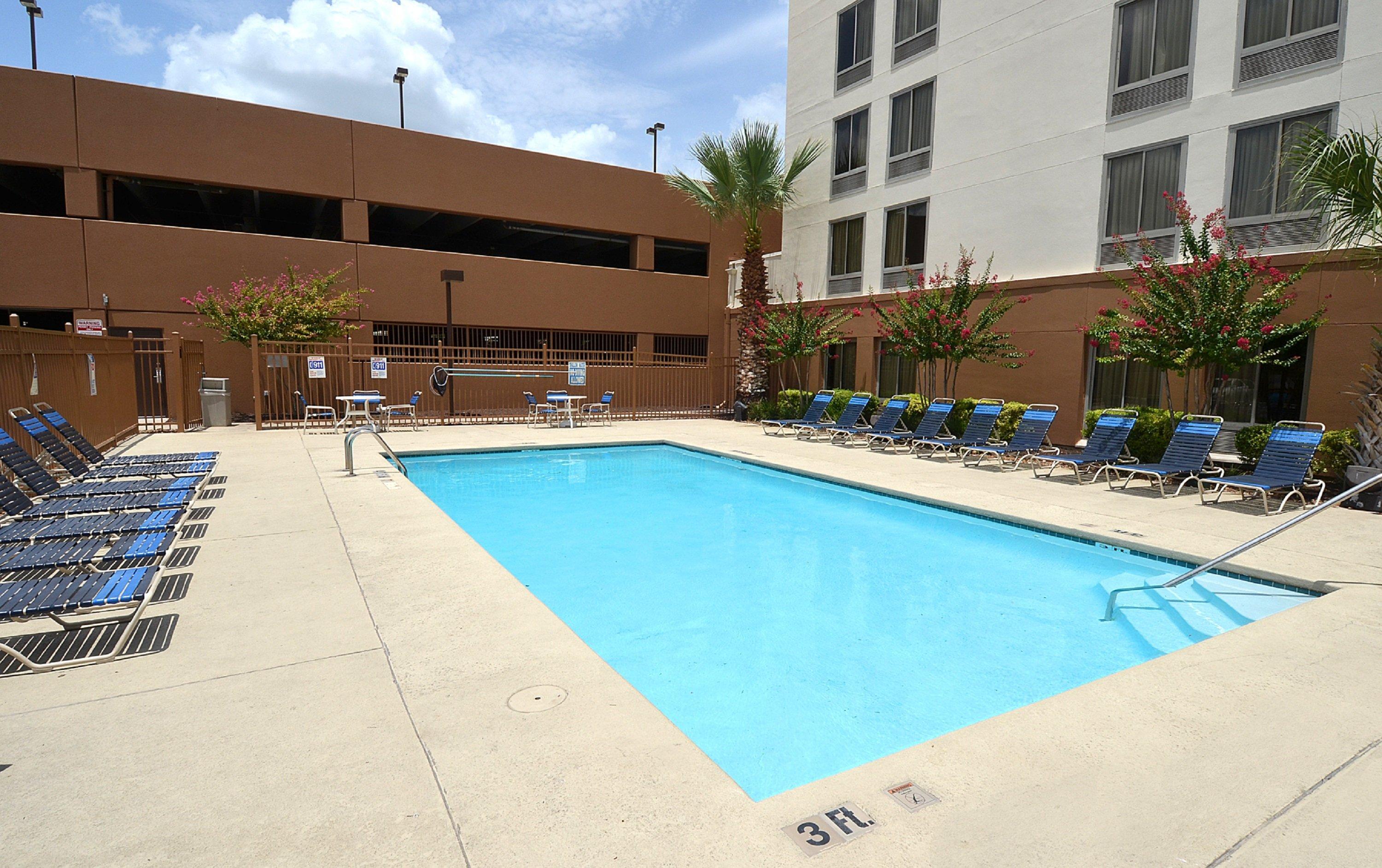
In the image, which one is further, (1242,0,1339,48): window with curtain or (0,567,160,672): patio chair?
(1242,0,1339,48): window with curtain

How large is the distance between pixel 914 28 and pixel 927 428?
9896 mm

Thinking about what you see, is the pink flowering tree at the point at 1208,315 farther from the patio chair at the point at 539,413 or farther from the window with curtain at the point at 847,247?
the patio chair at the point at 539,413

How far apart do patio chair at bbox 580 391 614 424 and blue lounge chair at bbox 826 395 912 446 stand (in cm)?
597

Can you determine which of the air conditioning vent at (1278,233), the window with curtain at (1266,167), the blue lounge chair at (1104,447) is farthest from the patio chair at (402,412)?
the window with curtain at (1266,167)

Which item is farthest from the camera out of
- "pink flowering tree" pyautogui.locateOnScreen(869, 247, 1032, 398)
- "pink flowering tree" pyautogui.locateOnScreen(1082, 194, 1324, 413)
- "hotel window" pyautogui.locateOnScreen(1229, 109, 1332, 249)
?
"pink flowering tree" pyautogui.locateOnScreen(869, 247, 1032, 398)

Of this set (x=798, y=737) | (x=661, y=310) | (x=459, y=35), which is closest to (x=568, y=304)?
(x=661, y=310)

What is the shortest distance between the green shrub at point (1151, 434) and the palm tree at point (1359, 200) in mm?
2057

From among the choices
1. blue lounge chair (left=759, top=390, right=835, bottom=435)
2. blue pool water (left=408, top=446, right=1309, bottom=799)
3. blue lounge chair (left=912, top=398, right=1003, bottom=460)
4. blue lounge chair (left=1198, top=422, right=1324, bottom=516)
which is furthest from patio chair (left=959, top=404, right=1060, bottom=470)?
blue lounge chair (left=759, top=390, right=835, bottom=435)

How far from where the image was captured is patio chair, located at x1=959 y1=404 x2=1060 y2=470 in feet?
36.4

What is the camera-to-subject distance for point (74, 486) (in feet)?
20.4

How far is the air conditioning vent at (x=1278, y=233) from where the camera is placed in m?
9.96

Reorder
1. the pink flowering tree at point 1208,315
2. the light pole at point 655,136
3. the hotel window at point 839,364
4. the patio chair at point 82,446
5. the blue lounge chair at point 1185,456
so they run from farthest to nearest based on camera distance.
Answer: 1. the light pole at point 655,136
2. the hotel window at point 839,364
3. the pink flowering tree at point 1208,315
4. the blue lounge chair at point 1185,456
5. the patio chair at point 82,446

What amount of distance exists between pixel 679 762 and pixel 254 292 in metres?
17.5

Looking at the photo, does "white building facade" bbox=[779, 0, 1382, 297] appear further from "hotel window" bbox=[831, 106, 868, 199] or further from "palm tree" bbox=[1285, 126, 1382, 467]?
"palm tree" bbox=[1285, 126, 1382, 467]
